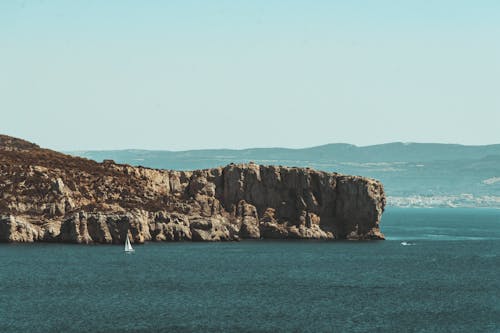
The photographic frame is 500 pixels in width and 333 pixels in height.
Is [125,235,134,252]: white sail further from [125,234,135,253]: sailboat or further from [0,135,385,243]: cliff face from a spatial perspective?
[0,135,385,243]: cliff face

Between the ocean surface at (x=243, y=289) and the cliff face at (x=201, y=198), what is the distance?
13400mm

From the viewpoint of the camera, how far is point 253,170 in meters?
196

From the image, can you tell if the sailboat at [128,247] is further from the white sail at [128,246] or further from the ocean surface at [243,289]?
the ocean surface at [243,289]

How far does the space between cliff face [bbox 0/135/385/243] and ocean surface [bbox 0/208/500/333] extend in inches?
528

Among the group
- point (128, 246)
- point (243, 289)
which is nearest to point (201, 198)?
point (128, 246)

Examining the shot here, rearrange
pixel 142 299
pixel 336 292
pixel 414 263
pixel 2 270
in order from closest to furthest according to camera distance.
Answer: pixel 142 299, pixel 336 292, pixel 2 270, pixel 414 263

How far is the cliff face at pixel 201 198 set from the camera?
17138 centimetres

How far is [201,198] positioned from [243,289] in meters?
81.1

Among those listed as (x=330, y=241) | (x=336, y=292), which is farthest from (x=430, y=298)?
(x=330, y=241)

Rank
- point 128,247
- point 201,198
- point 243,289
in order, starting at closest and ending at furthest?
point 243,289 < point 128,247 < point 201,198

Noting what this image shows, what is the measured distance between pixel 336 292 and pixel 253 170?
8874 centimetres

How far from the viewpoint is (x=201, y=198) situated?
624 ft

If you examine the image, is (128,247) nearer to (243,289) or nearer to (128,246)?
(128,246)

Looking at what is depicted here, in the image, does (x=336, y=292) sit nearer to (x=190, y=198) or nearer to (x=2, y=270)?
(x=2, y=270)
